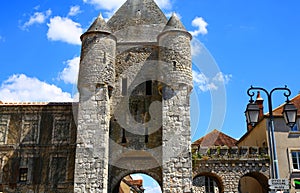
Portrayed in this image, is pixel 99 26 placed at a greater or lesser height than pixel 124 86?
greater

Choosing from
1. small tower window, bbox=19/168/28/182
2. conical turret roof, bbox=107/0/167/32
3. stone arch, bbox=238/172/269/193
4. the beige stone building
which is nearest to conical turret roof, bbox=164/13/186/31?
conical turret roof, bbox=107/0/167/32

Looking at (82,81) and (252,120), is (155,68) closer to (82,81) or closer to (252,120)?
(82,81)

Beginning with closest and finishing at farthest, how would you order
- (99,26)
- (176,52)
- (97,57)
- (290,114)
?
(290,114), (97,57), (176,52), (99,26)

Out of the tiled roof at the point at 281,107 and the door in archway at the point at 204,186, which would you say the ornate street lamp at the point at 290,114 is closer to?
the tiled roof at the point at 281,107

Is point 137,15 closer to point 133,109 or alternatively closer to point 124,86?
point 124,86

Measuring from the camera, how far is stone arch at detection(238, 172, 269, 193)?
24016 mm

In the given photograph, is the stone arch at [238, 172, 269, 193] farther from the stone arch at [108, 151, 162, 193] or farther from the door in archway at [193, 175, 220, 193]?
the stone arch at [108, 151, 162, 193]

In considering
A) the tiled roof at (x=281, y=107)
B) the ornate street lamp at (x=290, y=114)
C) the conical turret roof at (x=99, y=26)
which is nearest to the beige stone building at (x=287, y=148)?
the tiled roof at (x=281, y=107)

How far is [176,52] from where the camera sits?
22.7 metres

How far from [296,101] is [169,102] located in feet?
30.3

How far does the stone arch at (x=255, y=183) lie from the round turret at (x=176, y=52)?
23.8 feet

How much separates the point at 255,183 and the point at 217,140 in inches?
342

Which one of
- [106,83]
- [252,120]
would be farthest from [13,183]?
[252,120]

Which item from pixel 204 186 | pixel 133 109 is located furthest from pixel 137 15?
pixel 204 186
